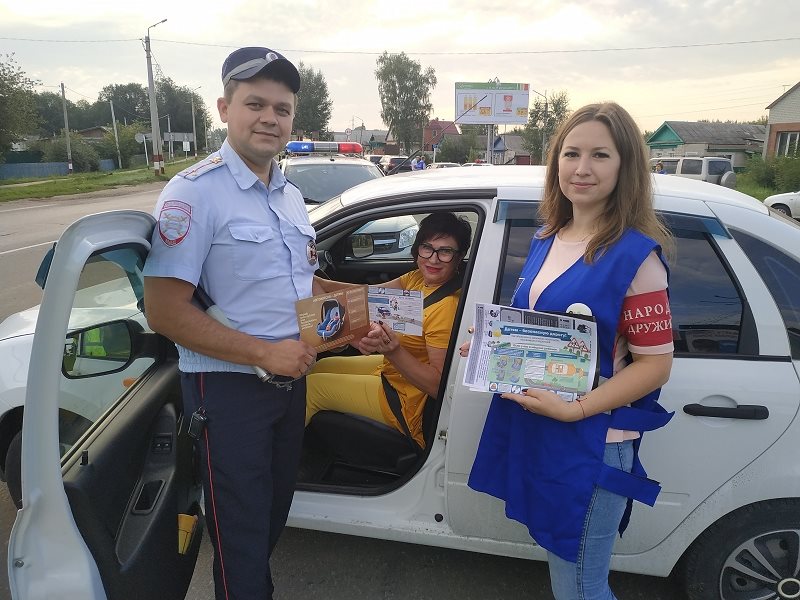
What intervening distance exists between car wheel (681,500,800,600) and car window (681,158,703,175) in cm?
A: 2227

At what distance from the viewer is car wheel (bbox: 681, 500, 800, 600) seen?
71.0 inches

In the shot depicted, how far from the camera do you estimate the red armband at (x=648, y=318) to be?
52.1 inches

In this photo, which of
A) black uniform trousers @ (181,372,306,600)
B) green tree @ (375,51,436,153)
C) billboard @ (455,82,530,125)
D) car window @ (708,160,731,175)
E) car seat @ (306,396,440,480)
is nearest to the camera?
black uniform trousers @ (181,372,306,600)

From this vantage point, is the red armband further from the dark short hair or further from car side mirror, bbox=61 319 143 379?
car side mirror, bbox=61 319 143 379

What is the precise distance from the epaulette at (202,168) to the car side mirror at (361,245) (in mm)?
2216

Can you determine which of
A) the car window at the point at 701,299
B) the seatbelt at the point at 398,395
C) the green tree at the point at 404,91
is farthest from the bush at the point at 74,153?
the car window at the point at 701,299

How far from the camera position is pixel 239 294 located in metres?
1.59

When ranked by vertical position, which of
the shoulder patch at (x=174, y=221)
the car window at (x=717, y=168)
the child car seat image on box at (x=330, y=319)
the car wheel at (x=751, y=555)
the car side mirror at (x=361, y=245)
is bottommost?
the car wheel at (x=751, y=555)

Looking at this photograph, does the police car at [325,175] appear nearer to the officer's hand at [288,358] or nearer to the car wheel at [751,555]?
the officer's hand at [288,358]

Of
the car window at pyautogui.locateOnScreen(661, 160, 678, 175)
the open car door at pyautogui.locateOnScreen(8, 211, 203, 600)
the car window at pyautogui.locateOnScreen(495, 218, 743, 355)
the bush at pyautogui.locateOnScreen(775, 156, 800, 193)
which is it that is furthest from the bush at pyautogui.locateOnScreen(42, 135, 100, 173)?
the car window at pyautogui.locateOnScreen(495, 218, 743, 355)

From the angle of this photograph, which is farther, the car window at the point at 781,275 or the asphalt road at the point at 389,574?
the asphalt road at the point at 389,574

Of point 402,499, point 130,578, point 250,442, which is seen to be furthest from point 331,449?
point 130,578

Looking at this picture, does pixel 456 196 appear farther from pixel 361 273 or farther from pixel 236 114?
pixel 361 273

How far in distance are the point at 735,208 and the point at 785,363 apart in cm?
53
